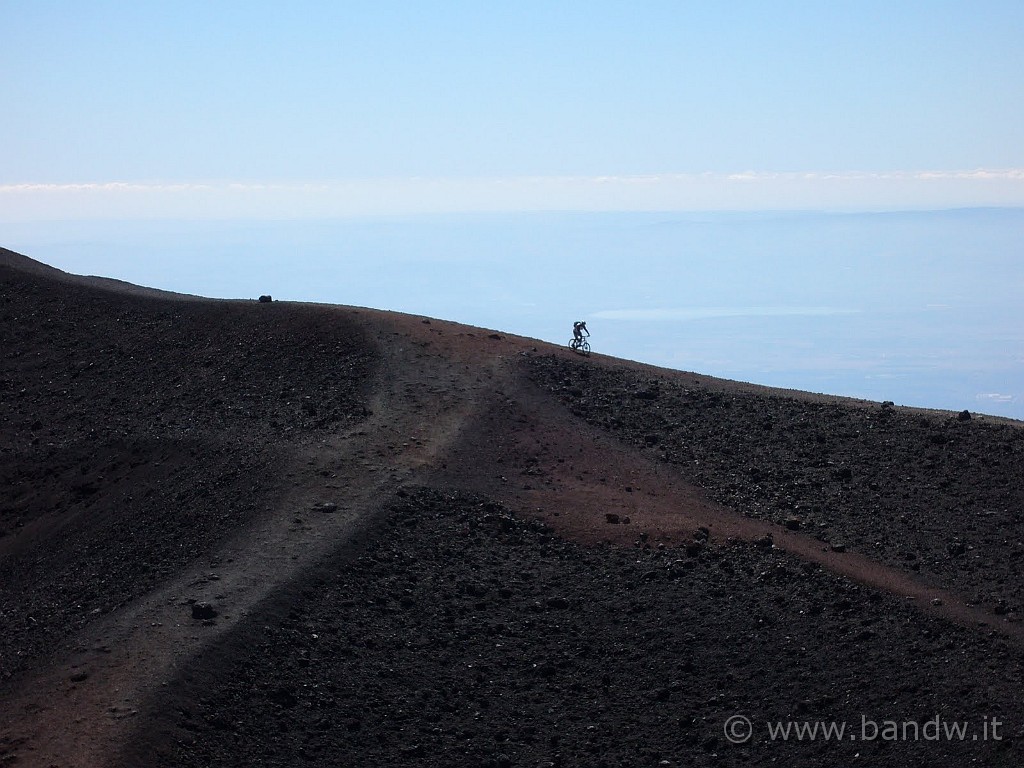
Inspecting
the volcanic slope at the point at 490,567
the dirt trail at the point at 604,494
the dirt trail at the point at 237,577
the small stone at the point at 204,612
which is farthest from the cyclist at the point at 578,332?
the small stone at the point at 204,612

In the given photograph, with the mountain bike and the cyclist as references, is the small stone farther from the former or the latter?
the cyclist

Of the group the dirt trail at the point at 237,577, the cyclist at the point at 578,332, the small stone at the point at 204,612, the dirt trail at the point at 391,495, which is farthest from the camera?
the cyclist at the point at 578,332

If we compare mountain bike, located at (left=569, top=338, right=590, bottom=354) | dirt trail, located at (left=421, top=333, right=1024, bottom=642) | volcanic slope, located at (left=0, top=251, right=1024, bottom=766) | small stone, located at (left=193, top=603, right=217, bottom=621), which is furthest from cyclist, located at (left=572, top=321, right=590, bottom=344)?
small stone, located at (left=193, top=603, right=217, bottom=621)

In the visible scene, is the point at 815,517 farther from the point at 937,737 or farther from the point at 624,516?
the point at 937,737

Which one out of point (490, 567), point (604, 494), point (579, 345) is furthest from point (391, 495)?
point (579, 345)

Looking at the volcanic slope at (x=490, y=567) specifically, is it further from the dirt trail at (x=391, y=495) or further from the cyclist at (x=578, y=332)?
the cyclist at (x=578, y=332)

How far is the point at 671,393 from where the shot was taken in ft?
76.2

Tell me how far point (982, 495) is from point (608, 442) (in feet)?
23.8

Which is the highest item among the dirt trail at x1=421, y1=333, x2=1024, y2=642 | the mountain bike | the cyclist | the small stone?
the cyclist

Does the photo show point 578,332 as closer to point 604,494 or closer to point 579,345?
point 579,345

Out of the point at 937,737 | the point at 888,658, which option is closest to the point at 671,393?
the point at 888,658

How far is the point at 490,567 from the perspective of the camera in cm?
1577

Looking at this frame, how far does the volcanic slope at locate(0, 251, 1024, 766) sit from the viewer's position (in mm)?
12266

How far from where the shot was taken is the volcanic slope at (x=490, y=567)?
12.3 meters
